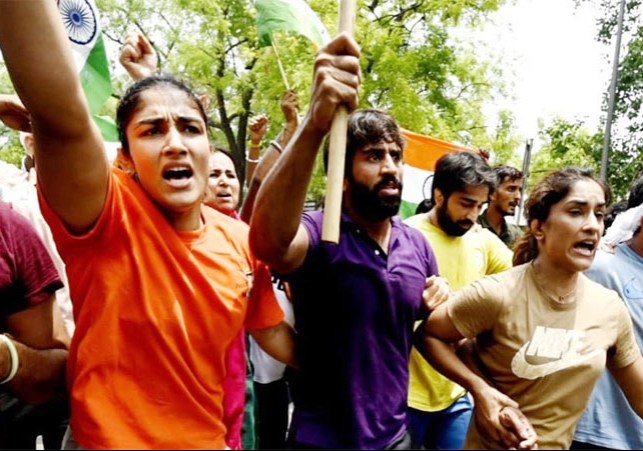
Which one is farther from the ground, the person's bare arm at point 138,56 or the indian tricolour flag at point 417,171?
the person's bare arm at point 138,56

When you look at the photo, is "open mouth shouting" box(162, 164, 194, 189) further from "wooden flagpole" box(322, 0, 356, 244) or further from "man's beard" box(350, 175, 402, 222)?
"man's beard" box(350, 175, 402, 222)

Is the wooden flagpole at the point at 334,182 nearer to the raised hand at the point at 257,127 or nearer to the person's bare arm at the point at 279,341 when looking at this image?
the person's bare arm at the point at 279,341

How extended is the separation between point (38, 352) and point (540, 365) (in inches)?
62.5

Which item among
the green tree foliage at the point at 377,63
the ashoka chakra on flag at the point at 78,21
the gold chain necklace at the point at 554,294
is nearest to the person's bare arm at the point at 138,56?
the ashoka chakra on flag at the point at 78,21

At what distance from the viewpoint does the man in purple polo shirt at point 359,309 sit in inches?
85.0

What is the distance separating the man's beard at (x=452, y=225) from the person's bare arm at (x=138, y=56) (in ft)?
6.07

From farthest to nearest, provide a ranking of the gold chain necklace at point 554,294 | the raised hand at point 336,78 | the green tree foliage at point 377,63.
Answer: the green tree foliage at point 377,63 → the gold chain necklace at point 554,294 → the raised hand at point 336,78

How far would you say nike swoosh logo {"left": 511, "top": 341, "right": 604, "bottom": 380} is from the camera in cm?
238

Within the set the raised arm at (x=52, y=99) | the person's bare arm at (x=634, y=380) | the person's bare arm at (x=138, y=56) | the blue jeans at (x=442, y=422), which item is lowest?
the blue jeans at (x=442, y=422)

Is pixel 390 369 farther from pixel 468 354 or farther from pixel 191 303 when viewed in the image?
pixel 191 303

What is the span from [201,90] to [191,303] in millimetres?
875

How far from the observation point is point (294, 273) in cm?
215

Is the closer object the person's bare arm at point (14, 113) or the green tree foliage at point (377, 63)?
the person's bare arm at point (14, 113)

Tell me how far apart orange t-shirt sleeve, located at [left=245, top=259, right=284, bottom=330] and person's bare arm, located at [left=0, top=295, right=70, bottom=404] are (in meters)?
0.51
